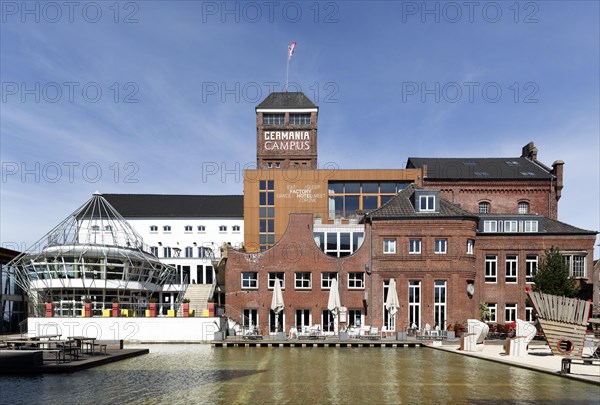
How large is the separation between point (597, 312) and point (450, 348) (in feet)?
38.0

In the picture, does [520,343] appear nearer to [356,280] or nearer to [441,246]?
[441,246]

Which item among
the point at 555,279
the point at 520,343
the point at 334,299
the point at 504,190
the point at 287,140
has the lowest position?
the point at 520,343

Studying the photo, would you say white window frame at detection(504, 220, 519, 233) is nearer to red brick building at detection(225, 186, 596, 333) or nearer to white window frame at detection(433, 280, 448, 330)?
red brick building at detection(225, 186, 596, 333)

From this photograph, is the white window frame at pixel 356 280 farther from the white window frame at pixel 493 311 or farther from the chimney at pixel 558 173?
the chimney at pixel 558 173

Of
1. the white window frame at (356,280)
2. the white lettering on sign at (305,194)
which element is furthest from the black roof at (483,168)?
the white window frame at (356,280)

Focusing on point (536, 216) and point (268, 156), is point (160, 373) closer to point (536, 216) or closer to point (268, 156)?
point (536, 216)

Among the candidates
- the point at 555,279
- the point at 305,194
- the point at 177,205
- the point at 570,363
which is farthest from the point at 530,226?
the point at 177,205

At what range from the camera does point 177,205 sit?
6738cm

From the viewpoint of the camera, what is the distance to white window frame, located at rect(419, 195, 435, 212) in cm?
4019

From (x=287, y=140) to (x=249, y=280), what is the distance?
25332 millimetres

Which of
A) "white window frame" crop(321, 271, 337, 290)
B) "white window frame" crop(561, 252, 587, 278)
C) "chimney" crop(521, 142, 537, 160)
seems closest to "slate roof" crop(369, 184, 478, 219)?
"white window frame" crop(321, 271, 337, 290)

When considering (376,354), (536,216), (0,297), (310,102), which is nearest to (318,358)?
(376,354)

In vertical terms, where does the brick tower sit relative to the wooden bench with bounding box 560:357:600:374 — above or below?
above

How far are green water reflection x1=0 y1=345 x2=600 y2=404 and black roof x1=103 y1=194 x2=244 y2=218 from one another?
3974 cm
